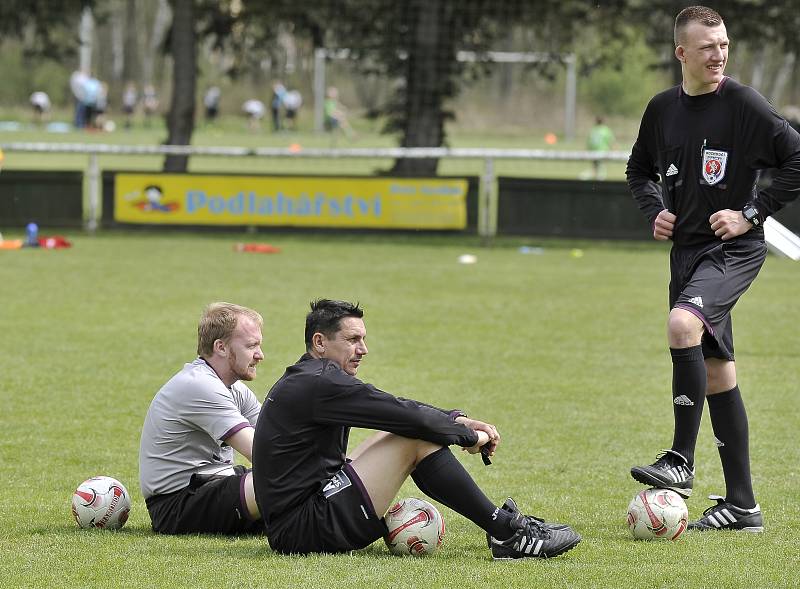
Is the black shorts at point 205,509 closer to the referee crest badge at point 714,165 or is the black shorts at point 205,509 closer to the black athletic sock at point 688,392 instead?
the black athletic sock at point 688,392

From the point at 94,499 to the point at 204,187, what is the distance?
608 inches

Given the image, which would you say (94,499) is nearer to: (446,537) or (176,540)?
(176,540)

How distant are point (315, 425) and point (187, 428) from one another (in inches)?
31.0

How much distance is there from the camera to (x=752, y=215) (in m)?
5.83

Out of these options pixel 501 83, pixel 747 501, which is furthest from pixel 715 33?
pixel 501 83

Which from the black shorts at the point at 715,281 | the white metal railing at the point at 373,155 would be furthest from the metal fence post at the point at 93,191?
the black shorts at the point at 715,281

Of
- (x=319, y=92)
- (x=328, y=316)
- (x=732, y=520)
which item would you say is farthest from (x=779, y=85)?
(x=328, y=316)

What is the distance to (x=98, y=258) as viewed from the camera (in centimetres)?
1811

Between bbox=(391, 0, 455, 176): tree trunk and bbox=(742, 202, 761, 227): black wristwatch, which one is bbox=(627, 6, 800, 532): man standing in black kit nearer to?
bbox=(742, 202, 761, 227): black wristwatch

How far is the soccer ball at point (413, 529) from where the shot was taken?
5.40m

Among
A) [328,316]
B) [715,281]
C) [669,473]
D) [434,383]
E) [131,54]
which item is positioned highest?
[131,54]

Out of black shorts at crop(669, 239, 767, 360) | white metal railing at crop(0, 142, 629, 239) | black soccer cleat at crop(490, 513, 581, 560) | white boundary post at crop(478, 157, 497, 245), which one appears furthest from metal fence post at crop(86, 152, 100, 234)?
black soccer cleat at crop(490, 513, 581, 560)

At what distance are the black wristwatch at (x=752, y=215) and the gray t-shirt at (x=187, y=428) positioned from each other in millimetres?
2337

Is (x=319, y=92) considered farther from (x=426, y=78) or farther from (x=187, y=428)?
(x=187, y=428)
